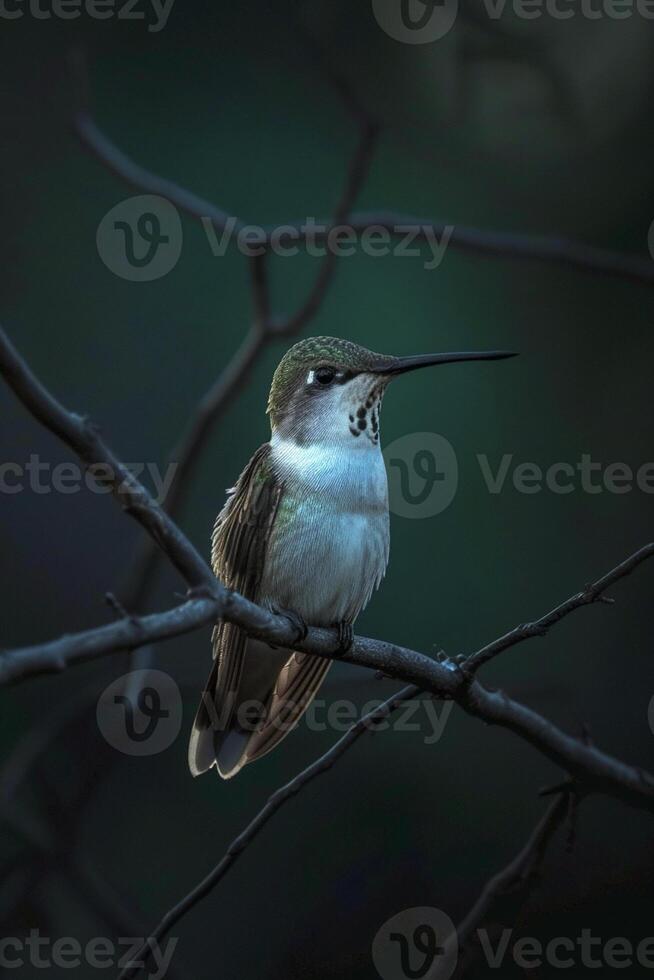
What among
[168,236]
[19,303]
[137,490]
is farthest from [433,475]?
[137,490]

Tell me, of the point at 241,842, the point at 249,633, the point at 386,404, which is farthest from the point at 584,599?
the point at 386,404

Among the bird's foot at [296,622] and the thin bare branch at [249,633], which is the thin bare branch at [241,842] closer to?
the thin bare branch at [249,633]

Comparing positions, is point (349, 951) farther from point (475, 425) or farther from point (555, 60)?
Answer: point (555, 60)

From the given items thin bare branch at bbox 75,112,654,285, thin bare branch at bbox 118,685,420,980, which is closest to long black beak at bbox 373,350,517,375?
thin bare branch at bbox 75,112,654,285

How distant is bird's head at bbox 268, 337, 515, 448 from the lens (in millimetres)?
3525

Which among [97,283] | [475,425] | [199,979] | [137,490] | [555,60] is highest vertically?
[555,60]

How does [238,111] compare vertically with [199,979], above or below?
above

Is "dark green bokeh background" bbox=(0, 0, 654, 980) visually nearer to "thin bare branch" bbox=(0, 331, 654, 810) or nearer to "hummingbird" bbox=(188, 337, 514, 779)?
"hummingbird" bbox=(188, 337, 514, 779)

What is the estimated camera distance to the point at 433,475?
18.4ft

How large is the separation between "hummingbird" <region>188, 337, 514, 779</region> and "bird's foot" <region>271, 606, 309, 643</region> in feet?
0.04

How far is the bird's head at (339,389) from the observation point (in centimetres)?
353

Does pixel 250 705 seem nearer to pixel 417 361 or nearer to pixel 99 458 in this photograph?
pixel 417 361

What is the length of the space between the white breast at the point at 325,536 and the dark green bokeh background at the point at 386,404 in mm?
704

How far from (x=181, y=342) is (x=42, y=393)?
4.76m
